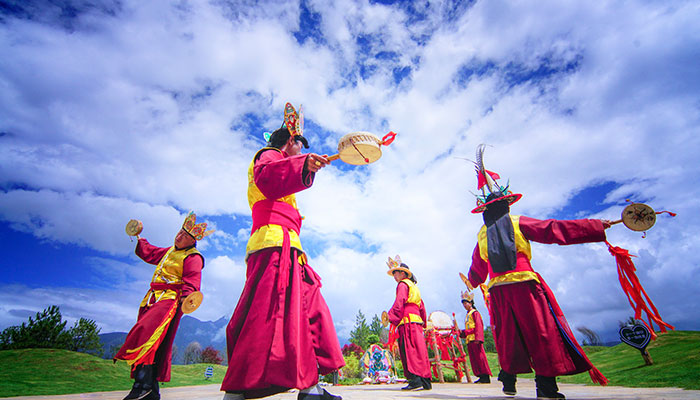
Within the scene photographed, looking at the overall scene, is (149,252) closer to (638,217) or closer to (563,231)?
(563,231)

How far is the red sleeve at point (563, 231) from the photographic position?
3225 mm

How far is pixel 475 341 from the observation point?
849cm

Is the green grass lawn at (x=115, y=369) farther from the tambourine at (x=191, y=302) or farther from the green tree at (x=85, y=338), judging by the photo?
the green tree at (x=85, y=338)

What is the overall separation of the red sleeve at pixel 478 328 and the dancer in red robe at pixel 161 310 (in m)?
7.76

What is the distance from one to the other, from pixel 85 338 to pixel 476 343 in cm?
1499

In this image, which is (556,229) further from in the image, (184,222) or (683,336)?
(184,222)

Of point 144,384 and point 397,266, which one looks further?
point 397,266

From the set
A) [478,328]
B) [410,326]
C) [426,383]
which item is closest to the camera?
[426,383]

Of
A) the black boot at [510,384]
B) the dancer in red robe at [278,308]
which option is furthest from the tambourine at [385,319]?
the dancer in red robe at [278,308]

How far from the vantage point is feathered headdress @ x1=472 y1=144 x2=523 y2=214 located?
13.0ft

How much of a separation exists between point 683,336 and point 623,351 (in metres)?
1.61

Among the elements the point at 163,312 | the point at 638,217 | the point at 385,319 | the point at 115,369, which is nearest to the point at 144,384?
the point at 163,312

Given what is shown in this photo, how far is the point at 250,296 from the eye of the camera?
6.96ft

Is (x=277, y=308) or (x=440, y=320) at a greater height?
(x=440, y=320)
